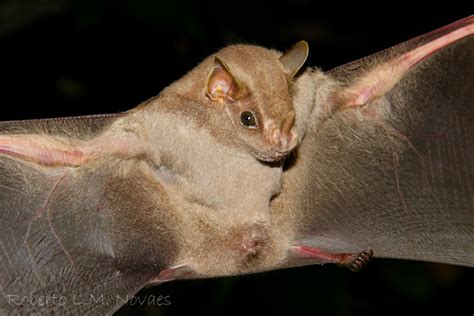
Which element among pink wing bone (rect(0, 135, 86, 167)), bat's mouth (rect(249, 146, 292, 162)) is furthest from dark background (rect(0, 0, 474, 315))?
bat's mouth (rect(249, 146, 292, 162))

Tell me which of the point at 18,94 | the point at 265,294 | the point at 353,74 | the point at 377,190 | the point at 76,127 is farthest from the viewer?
the point at 18,94

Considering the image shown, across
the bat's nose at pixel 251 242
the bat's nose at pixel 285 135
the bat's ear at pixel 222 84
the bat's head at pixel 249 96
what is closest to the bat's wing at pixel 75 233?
the bat's nose at pixel 251 242

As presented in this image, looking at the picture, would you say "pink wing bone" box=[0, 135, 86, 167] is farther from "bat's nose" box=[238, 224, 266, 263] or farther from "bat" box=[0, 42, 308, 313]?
"bat's nose" box=[238, 224, 266, 263]

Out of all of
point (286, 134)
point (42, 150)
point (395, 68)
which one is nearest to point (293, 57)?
point (286, 134)

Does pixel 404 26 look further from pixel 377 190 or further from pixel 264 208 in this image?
pixel 264 208

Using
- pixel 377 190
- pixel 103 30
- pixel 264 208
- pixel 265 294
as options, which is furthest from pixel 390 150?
pixel 103 30

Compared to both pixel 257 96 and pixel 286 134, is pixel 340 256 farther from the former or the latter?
pixel 257 96

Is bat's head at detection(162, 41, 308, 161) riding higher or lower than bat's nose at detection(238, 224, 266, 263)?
higher
